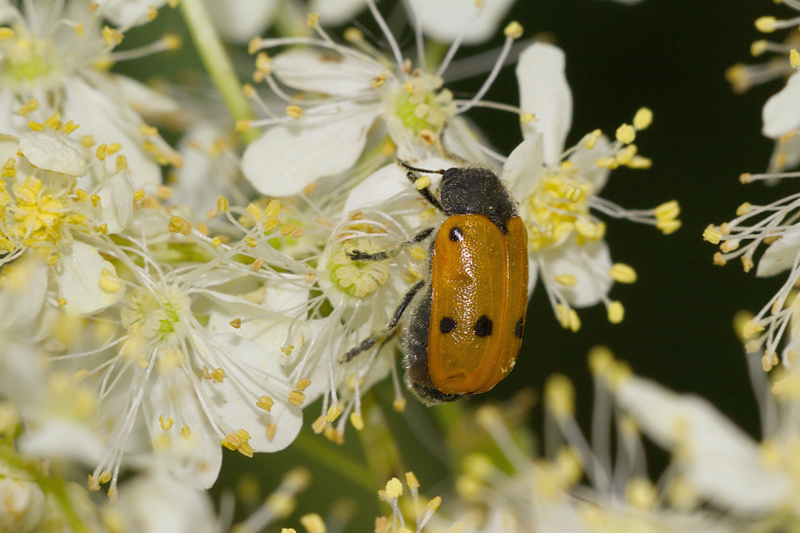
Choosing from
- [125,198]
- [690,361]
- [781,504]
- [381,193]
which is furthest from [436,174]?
[690,361]

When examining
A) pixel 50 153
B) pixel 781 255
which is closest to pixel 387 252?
pixel 50 153

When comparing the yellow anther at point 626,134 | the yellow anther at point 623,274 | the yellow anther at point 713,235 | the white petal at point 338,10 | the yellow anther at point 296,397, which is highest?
the yellow anther at point 626,134

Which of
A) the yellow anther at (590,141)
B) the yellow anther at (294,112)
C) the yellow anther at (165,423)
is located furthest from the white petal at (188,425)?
the yellow anther at (590,141)

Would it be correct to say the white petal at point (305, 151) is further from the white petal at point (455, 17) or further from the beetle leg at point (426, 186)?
the white petal at point (455, 17)

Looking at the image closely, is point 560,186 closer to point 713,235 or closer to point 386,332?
point 713,235

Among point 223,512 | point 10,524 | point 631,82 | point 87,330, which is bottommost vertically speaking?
point 223,512

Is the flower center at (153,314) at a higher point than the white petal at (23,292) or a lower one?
lower

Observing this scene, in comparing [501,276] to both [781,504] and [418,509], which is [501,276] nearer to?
[418,509]
